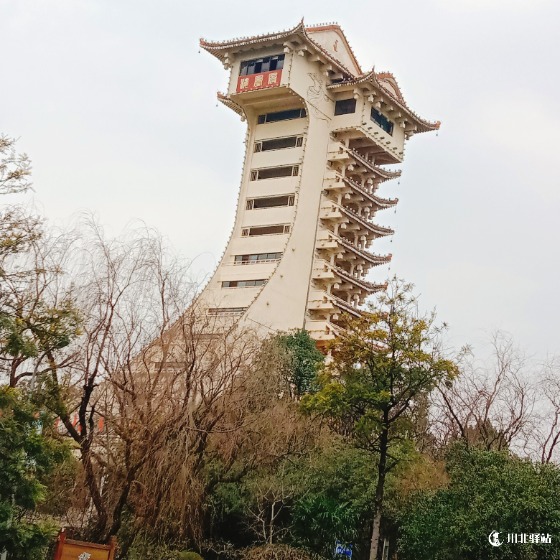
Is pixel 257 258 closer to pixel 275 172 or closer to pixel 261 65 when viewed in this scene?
pixel 275 172

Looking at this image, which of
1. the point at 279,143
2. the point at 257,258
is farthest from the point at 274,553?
the point at 279,143

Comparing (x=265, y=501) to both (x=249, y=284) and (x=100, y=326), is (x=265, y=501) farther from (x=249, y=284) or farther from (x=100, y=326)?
(x=249, y=284)

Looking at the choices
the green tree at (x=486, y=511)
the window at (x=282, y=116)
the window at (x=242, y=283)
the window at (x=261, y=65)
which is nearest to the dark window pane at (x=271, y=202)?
the window at (x=242, y=283)

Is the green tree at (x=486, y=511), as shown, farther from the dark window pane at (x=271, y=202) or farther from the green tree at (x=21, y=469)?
the dark window pane at (x=271, y=202)

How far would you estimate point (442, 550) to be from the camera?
18.6 m

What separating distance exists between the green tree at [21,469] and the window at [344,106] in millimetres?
33821

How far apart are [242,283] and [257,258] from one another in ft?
5.06

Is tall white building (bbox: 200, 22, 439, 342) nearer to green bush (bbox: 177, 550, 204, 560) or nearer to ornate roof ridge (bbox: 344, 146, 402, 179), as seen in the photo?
ornate roof ridge (bbox: 344, 146, 402, 179)

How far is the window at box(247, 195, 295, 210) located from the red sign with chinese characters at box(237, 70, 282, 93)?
5676 millimetres

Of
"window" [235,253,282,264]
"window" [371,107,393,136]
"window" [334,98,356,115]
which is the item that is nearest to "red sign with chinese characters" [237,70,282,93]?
"window" [334,98,356,115]

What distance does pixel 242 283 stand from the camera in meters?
42.7

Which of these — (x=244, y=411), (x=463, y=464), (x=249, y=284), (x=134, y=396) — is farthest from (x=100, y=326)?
(x=249, y=284)

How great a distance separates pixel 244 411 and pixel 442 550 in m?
6.32

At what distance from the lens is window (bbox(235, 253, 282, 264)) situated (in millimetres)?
42531
